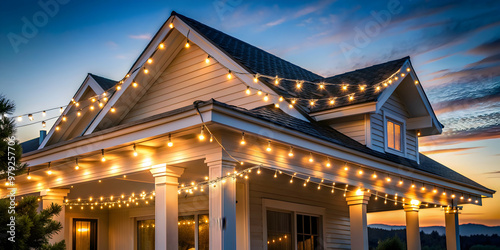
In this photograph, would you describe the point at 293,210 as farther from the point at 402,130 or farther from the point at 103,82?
the point at 103,82

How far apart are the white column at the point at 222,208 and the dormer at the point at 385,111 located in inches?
199

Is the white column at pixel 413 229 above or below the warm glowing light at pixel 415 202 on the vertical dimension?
below

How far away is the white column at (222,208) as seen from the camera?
7.23m

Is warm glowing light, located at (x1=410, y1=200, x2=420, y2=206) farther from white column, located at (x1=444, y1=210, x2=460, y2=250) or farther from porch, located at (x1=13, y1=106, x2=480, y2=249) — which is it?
white column, located at (x1=444, y1=210, x2=460, y2=250)

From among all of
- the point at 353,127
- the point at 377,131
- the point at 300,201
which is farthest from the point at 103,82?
the point at 377,131

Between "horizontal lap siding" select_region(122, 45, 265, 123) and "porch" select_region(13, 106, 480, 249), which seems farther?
"horizontal lap siding" select_region(122, 45, 265, 123)

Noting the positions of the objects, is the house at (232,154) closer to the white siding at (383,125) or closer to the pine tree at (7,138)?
the white siding at (383,125)

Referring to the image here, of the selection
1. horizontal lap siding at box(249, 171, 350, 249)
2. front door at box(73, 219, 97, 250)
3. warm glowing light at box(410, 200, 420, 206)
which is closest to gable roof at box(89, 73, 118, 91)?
front door at box(73, 219, 97, 250)

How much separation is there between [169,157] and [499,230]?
17.5 m

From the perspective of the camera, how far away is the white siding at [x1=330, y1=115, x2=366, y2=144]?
1219 cm

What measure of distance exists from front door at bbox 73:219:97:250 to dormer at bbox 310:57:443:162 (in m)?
6.82

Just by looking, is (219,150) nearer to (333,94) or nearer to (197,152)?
(197,152)

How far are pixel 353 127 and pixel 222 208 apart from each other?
19.2 ft

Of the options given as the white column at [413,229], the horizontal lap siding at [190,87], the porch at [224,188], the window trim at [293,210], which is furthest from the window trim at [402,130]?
the horizontal lap siding at [190,87]
